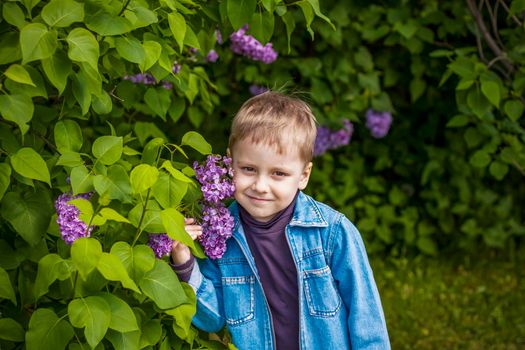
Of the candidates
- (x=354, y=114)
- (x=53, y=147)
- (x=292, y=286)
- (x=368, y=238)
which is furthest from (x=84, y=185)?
(x=368, y=238)

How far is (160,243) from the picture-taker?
1.96m

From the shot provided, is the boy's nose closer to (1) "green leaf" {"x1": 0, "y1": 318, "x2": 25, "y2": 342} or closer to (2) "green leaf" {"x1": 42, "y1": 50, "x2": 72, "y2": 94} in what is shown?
(2) "green leaf" {"x1": 42, "y1": 50, "x2": 72, "y2": 94}

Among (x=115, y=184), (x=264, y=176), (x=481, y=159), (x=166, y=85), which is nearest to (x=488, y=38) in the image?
(x=481, y=159)

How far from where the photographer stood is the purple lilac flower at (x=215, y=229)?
6.97ft

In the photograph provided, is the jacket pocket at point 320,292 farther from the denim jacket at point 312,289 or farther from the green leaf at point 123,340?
the green leaf at point 123,340


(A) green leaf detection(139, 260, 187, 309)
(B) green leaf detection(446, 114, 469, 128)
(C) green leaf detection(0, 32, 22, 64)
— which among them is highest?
(B) green leaf detection(446, 114, 469, 128)

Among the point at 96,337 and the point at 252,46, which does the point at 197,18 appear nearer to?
the point at 252,46

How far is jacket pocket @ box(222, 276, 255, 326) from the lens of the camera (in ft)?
7.51

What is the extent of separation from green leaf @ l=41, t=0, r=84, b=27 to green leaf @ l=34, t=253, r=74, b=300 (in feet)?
1.67

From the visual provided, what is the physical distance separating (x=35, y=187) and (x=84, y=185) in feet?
1.01

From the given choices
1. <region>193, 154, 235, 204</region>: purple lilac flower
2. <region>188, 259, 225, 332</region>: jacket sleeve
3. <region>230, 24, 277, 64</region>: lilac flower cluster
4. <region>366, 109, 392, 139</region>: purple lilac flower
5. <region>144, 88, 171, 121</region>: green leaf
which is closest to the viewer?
<region>193, 154, 235, 204</region>: purple lilac flower

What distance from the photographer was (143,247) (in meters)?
1.79

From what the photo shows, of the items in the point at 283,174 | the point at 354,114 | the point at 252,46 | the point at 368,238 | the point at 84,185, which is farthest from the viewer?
the point at 368,238

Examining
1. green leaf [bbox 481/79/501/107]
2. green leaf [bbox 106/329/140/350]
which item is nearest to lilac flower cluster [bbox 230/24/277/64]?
green leaf [bbox 481/79/501/107]
